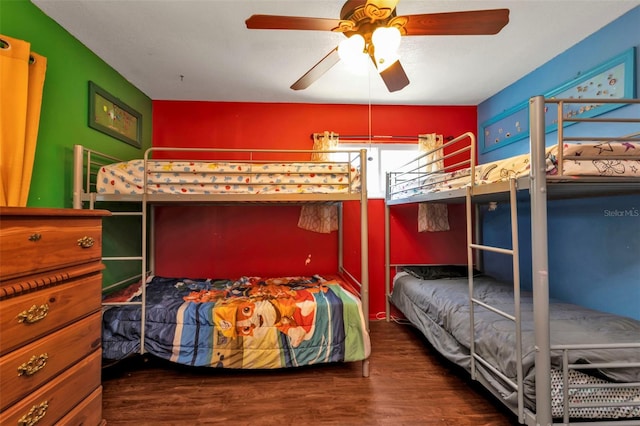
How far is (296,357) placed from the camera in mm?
2145

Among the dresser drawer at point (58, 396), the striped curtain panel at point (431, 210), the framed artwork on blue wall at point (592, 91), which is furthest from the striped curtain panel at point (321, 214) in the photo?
the dresser drawer at point (58, 396)

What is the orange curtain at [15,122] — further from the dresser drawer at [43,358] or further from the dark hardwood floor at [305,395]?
the dark hardwood floor at [305,395]

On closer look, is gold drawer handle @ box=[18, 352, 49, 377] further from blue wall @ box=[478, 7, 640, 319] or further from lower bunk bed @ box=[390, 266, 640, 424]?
blue wall @ box=[478, 7, 640, 319]

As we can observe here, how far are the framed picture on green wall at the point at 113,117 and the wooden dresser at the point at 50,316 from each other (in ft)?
4.88

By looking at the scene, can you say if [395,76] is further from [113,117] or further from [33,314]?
[113,117]

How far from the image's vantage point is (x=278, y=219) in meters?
3.27

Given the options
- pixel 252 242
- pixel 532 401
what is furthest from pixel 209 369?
pixel 532 401

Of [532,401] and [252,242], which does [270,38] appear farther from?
[532,401]

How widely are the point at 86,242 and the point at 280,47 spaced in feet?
6.15

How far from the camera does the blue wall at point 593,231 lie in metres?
1.92

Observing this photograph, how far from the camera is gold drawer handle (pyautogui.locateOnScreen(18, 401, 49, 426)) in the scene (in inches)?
40.8

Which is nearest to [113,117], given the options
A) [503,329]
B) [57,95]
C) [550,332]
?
[57,95]

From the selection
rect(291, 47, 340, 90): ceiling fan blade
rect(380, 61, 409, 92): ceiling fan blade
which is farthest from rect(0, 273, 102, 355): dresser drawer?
rect(380, 61, 409, 92): ceiling fan blade

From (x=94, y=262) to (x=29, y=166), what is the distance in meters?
0.83
